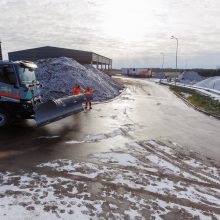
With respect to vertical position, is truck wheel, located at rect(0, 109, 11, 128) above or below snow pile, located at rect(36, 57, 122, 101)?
below

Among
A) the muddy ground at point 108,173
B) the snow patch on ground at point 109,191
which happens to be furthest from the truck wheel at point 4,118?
the snow patch on ground at point 109,191

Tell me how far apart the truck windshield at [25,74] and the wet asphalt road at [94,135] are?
6.95 feet

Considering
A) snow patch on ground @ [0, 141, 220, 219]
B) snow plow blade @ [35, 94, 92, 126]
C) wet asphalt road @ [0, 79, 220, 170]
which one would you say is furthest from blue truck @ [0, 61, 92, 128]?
snow patch on ground @ [0, 141, 220, 219]

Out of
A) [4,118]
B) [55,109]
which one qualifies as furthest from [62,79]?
[4,118]

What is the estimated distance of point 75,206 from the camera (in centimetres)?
529

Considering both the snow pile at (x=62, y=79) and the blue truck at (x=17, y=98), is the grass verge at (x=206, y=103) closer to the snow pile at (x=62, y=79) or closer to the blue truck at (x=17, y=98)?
the snow pile at (x=62, y=79)

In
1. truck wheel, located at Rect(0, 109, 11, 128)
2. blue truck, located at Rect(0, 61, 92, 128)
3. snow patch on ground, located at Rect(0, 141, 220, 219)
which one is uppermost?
blue truck, located at Rect(0, 61, 92, 128)

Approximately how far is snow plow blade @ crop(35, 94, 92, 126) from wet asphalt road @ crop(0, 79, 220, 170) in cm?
59

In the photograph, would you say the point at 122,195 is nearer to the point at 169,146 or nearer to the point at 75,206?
the point at 75,206

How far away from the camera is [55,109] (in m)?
11.3

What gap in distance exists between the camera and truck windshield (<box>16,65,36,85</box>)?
11.0 m

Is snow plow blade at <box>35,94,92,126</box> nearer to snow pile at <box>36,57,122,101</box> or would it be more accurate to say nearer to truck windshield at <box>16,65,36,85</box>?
truck windshield at <box>16,65,36,85</box>

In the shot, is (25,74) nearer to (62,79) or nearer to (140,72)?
(62,79)

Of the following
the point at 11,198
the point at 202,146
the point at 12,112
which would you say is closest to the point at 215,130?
the point at 202,146
